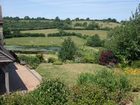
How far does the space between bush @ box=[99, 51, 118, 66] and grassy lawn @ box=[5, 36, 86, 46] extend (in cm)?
4275

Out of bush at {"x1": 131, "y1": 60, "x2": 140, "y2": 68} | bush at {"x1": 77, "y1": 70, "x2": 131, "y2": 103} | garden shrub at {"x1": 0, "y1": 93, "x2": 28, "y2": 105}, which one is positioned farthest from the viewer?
bush at {"x1": 131, "y1": 60, "x2": 140, "y2": 68}

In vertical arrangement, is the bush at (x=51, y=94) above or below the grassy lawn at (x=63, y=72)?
above

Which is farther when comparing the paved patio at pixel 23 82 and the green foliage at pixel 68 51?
the green foliage at pixel 68 51

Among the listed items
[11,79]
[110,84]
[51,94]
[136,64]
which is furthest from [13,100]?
[136,64]

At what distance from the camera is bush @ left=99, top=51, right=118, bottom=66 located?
46.5m

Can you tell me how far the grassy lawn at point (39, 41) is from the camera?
3669 inches

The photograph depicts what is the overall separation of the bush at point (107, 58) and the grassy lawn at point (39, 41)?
42.7 m

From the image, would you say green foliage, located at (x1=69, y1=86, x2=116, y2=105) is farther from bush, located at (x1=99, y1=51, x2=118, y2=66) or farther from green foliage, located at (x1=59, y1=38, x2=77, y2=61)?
green foliage, located at (x1=59, y1=38, x2=77, y2=61)

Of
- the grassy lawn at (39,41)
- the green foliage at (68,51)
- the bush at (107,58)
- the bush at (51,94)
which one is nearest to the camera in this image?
the bush at (51,94)

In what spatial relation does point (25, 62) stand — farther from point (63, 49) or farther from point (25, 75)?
point (25, 75)

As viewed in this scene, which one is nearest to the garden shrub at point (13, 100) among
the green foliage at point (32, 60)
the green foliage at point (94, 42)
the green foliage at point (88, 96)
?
the green foliage at point (88, 96)

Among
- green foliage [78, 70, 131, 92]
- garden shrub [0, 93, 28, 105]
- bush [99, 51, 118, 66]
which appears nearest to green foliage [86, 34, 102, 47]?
bush [99, 51, 118, 66]

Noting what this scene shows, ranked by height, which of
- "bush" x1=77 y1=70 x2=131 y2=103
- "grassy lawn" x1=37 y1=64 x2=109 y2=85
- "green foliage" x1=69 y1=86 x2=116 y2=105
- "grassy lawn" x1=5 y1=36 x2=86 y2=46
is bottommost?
"grassy lawn" x1=5 y1=36 x2=86 y2=46

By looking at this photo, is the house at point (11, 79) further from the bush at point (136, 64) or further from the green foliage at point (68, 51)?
the green foliage at point (68, 51)
